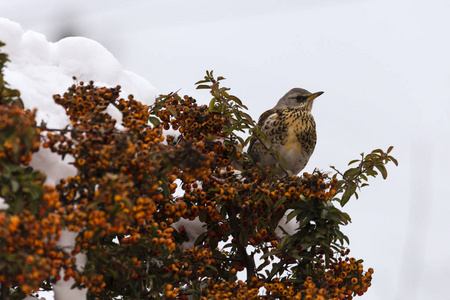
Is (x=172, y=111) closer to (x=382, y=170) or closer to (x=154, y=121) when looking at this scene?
(x=154, y=121)

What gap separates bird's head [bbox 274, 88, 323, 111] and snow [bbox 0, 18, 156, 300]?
53.9 inches

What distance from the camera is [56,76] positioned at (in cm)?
369

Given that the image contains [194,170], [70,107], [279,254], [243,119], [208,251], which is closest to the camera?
[194,170]

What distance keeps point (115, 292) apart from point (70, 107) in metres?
1.12

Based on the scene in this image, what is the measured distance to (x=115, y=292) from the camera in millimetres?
3734

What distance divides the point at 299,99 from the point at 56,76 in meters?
2.20

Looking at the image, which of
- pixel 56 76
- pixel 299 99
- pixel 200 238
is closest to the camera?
pixel 56 76

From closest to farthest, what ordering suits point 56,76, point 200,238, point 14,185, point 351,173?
1. point 14,185
2. point 56,76
3. point 200,238
4. point 351,173

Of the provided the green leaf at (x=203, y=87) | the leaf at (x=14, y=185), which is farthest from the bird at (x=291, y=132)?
the leaf at (x=14, y=185)

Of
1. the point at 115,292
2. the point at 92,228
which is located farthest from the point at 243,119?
the point at 92,228

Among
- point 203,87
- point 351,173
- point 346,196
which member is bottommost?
point 346,196

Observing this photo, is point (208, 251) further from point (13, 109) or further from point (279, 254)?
point (13, 109)

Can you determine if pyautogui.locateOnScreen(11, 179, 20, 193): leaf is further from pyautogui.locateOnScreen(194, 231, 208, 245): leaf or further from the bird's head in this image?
the bird's head

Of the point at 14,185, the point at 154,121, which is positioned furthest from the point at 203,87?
the point at 14,185
